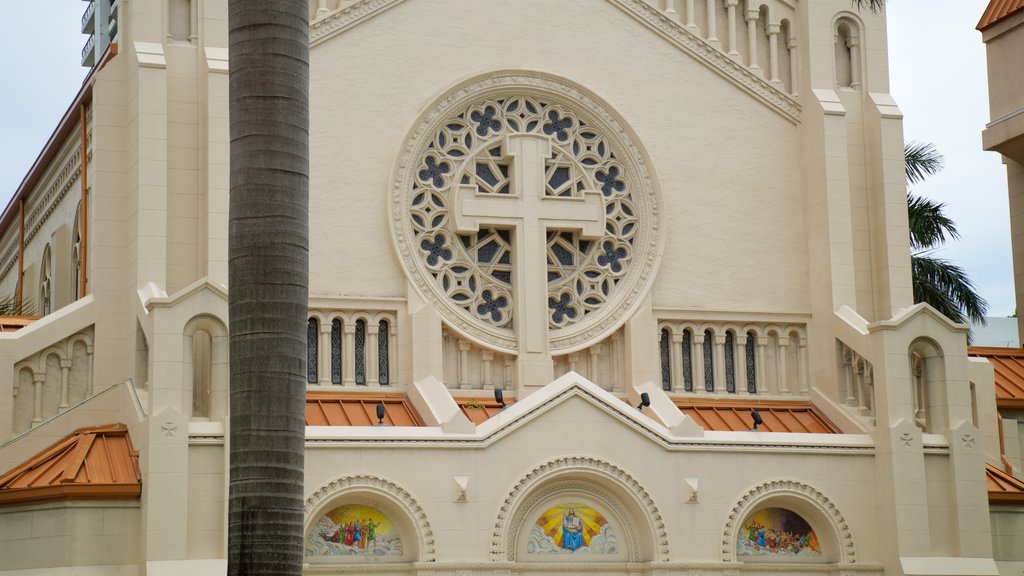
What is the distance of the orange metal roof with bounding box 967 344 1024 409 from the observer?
30.9 m

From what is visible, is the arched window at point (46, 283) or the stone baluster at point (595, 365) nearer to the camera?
the stone baluster at point (595, 365)

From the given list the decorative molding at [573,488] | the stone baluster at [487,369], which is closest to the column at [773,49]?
the stone baluster at [487,369]

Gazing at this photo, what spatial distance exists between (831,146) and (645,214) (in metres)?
3.53

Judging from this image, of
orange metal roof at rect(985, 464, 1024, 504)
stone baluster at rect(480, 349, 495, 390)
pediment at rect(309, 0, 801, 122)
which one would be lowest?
orange metal roof at rect(985, 464, 1024, 504)

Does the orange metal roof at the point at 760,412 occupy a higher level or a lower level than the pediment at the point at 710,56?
lower

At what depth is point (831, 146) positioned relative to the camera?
29766mm

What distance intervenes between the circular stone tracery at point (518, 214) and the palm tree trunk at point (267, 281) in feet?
39.7

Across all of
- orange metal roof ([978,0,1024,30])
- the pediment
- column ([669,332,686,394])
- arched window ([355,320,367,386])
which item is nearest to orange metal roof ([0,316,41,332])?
arched window ([355,320,367,386])

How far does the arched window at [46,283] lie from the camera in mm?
33531

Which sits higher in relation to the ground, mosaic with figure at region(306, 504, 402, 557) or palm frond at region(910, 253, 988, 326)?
palm frond at region(910, 253, 988, 326)

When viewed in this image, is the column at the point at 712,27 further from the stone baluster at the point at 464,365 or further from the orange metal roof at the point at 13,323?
the orange metal roof at the point at 13,323

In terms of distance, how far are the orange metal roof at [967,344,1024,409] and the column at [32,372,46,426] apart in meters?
16.4

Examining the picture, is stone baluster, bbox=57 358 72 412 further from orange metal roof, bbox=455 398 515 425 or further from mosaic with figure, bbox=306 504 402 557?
orange metal roof, bbox=455 398 515 425

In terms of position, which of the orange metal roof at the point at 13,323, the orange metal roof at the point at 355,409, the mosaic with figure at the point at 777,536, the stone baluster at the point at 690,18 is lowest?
the mosaic with figure at the point at 777,536
